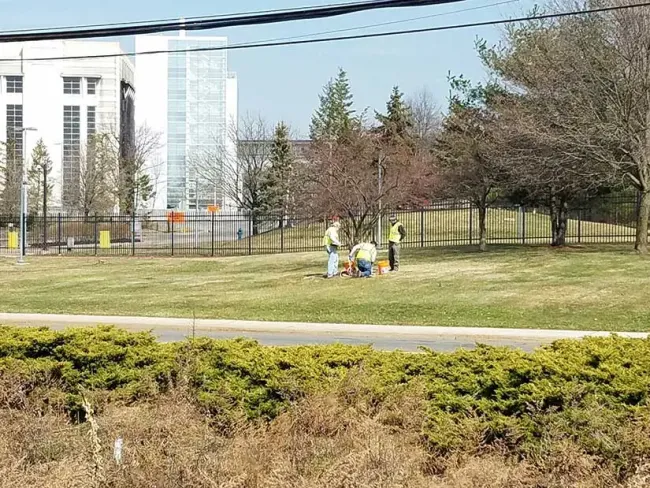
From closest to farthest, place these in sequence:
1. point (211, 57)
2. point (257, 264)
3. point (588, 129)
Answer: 1. point (588, 129)
2. point (257, 264)
3. point (211, 57)

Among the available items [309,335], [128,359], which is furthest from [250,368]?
[309,335]

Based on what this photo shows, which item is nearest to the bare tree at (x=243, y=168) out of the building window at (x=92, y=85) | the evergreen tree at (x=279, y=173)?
the evergreen tree at (x=279, y=173)

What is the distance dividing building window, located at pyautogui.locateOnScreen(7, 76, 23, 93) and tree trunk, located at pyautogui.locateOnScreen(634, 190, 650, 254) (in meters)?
77.1

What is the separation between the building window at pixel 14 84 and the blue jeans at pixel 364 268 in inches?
2990

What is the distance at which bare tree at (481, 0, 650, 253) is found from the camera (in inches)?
954

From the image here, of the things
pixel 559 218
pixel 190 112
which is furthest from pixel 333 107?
pixel 559 218

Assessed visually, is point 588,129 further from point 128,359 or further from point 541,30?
point 128,359

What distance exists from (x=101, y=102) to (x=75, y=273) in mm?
62034

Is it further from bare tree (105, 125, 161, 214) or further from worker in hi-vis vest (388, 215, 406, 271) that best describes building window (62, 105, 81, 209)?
worker in hi-vis vest (388, 215, 406, 271)

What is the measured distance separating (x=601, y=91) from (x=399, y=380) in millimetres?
21044

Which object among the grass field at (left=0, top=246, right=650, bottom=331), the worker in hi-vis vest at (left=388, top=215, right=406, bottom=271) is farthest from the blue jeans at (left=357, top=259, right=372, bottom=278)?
the worker in hi-vis vest at (left=388, top=215, right=406, bottom=271)

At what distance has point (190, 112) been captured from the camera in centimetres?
10169

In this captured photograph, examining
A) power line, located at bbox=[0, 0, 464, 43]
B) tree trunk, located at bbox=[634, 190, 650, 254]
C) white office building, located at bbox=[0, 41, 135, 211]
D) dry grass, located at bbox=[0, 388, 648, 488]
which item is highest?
white office building, located at bbox=[0, 41, 135, 211]

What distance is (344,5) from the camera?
33.3 feet
